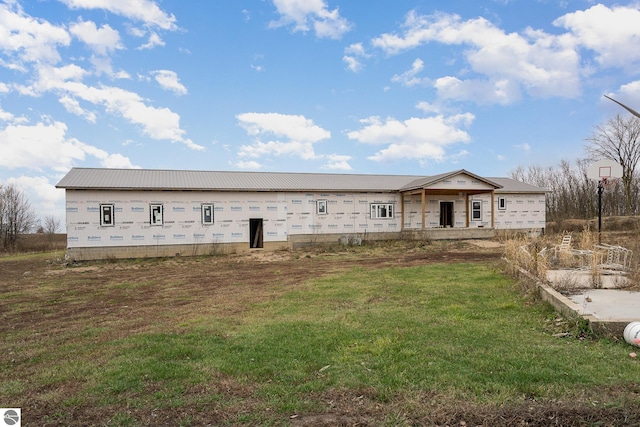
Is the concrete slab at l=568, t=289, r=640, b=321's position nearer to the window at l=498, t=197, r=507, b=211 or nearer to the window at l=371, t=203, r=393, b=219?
the window at l=371, t=203, r=393, b=219

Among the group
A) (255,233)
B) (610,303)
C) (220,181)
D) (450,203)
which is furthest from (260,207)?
(610,303)

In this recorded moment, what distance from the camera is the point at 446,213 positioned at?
89.1ft

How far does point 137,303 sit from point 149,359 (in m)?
4.68

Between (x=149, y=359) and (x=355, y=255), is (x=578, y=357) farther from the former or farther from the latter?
(x=355, y=255)

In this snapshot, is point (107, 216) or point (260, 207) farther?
point (260, 207)

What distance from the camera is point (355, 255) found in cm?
1948

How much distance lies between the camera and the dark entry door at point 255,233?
23258mm

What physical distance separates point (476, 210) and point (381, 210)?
24.2ft

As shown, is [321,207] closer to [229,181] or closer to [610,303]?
[229,181]

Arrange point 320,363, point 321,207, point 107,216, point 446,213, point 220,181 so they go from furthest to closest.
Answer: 1. point 446,213
2. point 321,207
3. point 220,181
4. point 107,216
5. point 320,363

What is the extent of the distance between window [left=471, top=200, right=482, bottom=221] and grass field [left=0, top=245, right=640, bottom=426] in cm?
2003

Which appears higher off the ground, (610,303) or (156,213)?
(156,213)

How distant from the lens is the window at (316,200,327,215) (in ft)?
79.4

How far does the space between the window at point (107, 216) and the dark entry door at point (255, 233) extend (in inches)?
289
